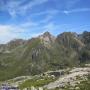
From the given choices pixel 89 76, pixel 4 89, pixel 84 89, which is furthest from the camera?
pixel 89 76

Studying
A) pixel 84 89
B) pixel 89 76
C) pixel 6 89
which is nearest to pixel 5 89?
pixel 6 89

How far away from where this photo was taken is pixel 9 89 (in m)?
55.1

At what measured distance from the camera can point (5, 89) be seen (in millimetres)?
54625

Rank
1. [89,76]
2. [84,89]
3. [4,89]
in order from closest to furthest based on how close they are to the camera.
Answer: [4,89] < [84,89] < [89,76]

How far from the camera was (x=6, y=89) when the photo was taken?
55031mm

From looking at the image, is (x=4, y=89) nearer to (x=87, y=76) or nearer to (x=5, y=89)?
(x=5, y=89)

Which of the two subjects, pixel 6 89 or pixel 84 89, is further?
pixel 84 89

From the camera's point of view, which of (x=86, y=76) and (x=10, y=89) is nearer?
(x=10, y=89)

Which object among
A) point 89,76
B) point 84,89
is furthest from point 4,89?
point 89,76

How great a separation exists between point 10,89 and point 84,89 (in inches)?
2477

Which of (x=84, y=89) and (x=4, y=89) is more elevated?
(x=4, y=89)

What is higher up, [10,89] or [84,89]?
[10,89]

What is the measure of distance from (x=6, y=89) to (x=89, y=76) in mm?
133578

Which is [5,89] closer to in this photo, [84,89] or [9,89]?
[9,89]
